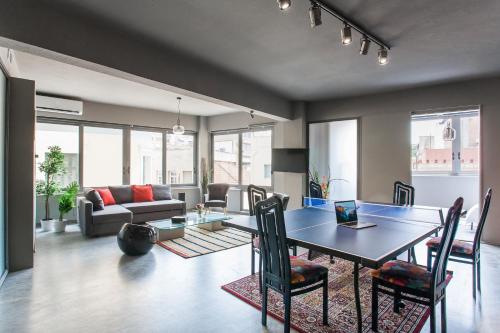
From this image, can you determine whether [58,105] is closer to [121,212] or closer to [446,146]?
[121,212]

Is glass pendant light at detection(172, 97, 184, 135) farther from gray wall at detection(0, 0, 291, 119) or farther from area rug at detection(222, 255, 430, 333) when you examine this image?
area rug at detection(222, 255, 430, 333)

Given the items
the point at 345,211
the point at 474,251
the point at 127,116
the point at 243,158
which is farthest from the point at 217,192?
the point at 474,251

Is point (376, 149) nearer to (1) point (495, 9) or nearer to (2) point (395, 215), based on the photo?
(2) point (395, 215)

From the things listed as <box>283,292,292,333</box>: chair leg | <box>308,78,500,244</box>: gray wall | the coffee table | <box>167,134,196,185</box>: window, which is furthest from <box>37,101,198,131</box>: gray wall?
<box>283,292,292,333</box>: chair leg

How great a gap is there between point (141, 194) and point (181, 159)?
6.61 feet

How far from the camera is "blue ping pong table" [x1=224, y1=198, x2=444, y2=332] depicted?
1.73m

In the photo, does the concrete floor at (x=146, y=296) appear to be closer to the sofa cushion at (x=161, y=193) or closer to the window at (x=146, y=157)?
the sofa cushion at (x=161, y=193)

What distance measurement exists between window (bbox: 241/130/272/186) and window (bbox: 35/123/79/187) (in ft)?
13.1

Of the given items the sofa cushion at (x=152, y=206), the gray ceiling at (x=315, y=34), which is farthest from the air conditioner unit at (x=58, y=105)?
the gray ceiling at (x=315, y=34)

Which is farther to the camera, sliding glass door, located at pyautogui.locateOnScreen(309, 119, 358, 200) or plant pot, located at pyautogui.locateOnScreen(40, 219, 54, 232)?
sliding glass door, located at pyautogui.locateOnScreen(309, 119, 358, 200)

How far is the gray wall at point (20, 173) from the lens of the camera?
3215 mm

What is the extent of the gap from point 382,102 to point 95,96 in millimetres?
5758

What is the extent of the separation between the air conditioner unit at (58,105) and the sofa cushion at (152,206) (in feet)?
7.30

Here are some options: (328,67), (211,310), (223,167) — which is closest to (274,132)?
(223,167)
